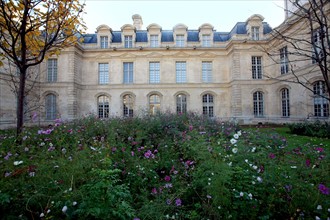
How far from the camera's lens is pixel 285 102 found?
1664cm

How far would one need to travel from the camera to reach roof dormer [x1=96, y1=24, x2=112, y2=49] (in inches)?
760

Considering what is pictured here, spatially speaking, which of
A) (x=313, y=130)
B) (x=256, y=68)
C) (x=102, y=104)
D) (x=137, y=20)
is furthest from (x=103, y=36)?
(x=313, y=130)

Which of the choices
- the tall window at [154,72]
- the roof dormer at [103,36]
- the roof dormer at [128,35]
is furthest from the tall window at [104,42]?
the tall window at [154,72]

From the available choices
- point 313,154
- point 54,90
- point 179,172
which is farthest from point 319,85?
point 54,90

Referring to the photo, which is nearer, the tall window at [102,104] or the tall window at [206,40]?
the tall window at [102,104]

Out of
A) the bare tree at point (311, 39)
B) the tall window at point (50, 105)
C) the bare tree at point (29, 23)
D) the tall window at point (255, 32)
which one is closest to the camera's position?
the bare tree at point (311, 39)

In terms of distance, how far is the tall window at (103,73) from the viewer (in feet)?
63.3

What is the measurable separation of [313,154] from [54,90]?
20.1 m

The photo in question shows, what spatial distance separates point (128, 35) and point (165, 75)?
6133 millimetres

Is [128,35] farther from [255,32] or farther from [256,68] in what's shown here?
[256,68]

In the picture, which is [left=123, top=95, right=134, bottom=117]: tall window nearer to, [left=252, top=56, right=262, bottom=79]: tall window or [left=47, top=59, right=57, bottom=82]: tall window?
[left=47, top=59, right=57, bottom=82]: tall window

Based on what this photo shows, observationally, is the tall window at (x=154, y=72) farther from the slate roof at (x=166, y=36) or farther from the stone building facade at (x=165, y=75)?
the slate roof at (x=166, y=36)

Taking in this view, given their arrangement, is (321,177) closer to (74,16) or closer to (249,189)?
(249,189)

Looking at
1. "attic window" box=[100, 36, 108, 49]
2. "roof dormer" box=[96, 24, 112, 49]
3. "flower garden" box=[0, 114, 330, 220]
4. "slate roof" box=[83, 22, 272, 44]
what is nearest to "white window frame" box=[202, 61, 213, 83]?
"slate roof" box=[83, 22, 272, 44]
